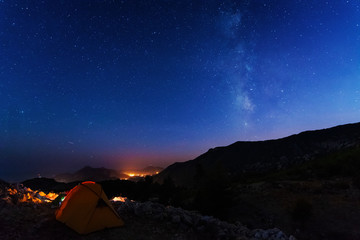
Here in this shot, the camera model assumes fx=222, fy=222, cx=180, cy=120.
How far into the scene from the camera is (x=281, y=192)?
70.9 feet

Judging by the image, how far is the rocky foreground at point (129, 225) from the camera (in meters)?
7.96

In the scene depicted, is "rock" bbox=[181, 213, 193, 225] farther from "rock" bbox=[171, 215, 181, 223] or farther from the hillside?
the hillside

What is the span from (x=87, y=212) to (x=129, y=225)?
184cm

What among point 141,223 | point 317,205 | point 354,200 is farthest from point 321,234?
point 141,223

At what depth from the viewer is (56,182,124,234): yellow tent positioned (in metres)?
8.55

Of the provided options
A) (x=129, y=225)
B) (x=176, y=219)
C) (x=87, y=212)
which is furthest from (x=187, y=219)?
(x=87, y=212)

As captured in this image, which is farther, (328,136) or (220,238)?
(328,136)

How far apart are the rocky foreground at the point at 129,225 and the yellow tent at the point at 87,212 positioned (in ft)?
0.76

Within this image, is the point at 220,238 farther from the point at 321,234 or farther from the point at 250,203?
the point at 250,203

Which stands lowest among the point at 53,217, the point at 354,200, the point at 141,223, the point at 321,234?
the point at 321,234

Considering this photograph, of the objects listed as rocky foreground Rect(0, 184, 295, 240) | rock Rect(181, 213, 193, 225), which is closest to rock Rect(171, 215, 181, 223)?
rocky foreground Rect(0, 184, 295, 240)

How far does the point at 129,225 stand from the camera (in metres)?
9.46

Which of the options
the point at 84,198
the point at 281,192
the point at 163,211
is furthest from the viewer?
the point at 281,192

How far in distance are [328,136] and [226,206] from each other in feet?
328
